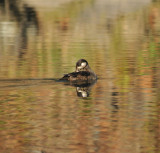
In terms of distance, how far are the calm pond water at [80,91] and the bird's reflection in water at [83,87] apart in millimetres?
23

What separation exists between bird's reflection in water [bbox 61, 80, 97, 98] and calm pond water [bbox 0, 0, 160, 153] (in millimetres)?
23

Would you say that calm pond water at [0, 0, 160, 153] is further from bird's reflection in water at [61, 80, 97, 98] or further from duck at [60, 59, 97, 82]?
duck at [60, 59, 97, 82]

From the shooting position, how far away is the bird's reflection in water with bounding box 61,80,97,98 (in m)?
11.1

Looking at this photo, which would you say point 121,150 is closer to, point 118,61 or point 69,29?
point 118,61

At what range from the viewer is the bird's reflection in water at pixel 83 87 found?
11078mm

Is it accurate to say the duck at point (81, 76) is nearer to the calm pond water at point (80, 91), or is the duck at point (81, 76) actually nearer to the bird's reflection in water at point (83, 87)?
the bird's reflection in water at point (83, 87)

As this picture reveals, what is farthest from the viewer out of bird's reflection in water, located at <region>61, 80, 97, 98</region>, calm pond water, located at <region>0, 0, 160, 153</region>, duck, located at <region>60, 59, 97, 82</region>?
duck, located at <region>60, 59, 97, 82</region>

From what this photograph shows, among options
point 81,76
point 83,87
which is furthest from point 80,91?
point 81,76

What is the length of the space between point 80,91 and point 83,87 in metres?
0.61

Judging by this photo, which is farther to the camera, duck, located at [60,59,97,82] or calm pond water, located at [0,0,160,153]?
duck, located at [60,59,97,82]

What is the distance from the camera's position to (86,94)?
11.1 metres

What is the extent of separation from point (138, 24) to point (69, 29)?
3.56 metres

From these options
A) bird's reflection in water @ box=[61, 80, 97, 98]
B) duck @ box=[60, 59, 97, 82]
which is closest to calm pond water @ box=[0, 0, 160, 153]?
bird's reflection in water @ box=[61, 80, 97, 98]

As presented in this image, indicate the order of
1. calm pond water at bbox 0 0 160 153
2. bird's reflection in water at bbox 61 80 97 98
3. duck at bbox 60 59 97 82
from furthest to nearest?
duck at bbox 60 59 97 82
bird's reflection in water at bbox 61 80 97 98
calm pond water at bbox 0 0 160 153
